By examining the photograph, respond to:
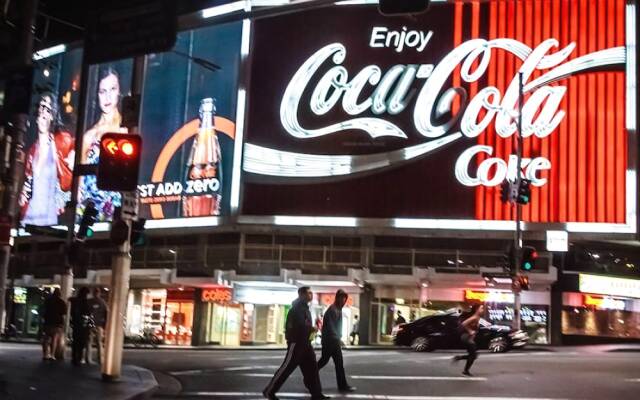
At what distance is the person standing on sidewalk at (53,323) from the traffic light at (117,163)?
5.82 metres

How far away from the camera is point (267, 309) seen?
37.5 meters

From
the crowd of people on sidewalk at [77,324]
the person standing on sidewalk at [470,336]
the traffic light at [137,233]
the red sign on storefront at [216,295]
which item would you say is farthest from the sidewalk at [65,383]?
the red sign on storefront at [216,295]

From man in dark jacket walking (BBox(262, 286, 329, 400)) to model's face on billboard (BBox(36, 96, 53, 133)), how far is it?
39.8 m

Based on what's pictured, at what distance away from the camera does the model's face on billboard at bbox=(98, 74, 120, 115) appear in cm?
4334

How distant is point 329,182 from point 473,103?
26.1ft

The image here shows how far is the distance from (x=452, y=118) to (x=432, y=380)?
A: 2366cm

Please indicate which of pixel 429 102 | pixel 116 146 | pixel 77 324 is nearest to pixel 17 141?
pixel 116 146

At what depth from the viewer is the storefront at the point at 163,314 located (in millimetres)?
38188

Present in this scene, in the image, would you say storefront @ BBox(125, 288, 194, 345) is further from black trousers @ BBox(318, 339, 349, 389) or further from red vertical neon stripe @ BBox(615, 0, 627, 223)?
black trousers @ BBox(318, 339, 349, 389)

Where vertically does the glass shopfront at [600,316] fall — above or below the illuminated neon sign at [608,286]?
below

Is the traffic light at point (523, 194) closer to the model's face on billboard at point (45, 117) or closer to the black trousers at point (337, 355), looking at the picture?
the black trousers at point (337, 355)

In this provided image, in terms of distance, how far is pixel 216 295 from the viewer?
37531mm

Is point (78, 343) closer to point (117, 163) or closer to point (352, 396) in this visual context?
point (117, 163)

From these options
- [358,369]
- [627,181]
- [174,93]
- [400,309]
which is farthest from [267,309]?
[358,369]
